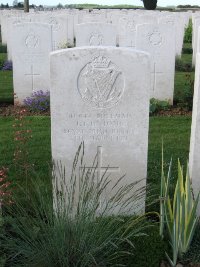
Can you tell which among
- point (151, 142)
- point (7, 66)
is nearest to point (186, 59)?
point (7, 66)

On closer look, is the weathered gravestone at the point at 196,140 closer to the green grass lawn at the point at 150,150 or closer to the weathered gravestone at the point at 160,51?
the green grass lawn at the point at 150,150

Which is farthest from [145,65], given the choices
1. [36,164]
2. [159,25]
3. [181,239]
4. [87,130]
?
[159,25]

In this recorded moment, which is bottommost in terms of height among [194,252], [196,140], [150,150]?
[194,252]

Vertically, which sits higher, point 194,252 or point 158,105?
point 158,105

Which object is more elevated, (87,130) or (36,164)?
(87,130)

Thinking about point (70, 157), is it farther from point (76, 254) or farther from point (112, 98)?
point (76, 254)

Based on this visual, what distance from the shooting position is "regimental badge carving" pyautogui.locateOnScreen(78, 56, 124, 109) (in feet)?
12.2

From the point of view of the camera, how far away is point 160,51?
809 centimetres

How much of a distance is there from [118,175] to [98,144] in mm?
334

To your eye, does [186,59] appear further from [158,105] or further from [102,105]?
[102,105]

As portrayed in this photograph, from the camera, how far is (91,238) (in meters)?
3.10

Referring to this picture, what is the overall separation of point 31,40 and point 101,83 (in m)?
4.50

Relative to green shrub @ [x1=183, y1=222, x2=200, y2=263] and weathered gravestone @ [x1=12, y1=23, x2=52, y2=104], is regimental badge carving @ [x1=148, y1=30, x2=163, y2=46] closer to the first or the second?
weathered gravestone @ [x1=12, y1=23, x2=52, y2=104]

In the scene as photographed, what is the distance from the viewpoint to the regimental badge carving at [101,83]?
372cm
